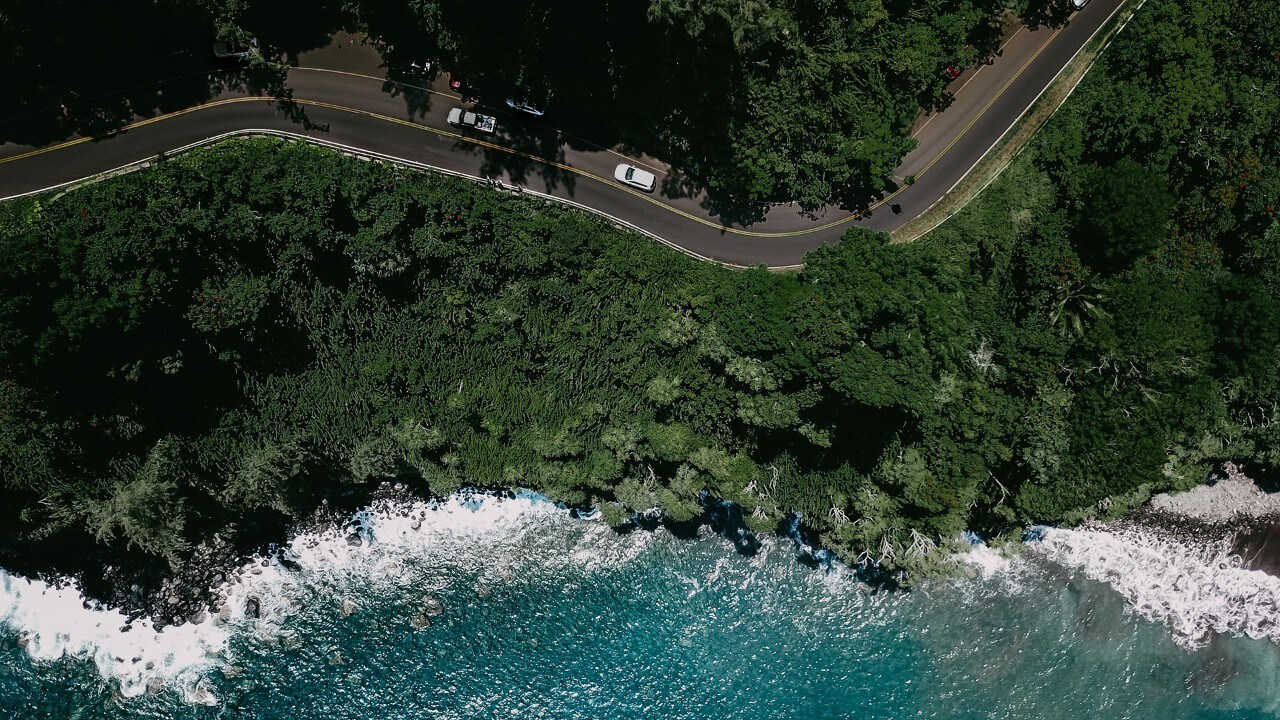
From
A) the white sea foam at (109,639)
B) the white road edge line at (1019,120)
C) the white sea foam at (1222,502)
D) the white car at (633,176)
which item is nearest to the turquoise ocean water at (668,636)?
Answer: the white sea foam at (109,639)

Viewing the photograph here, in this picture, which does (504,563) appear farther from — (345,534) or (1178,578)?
(1178,578)

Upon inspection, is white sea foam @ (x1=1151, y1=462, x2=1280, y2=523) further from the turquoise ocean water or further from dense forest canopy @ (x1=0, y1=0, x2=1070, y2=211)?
dense forest canopy @ (x1=0, y1=0, x2=1070, y2=211)

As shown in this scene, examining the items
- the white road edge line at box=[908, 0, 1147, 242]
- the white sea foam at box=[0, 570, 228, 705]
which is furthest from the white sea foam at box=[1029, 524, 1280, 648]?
the white sea foam at box=[0, 570, 228, 705]

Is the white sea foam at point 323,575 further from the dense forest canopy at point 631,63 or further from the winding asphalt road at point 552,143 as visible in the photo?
the dense forest canopy at point 631,63

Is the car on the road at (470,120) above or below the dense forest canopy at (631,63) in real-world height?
below

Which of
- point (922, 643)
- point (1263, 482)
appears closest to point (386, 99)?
point (922, 643)

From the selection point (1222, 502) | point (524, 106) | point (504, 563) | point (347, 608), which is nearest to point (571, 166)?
point (524, 106)
